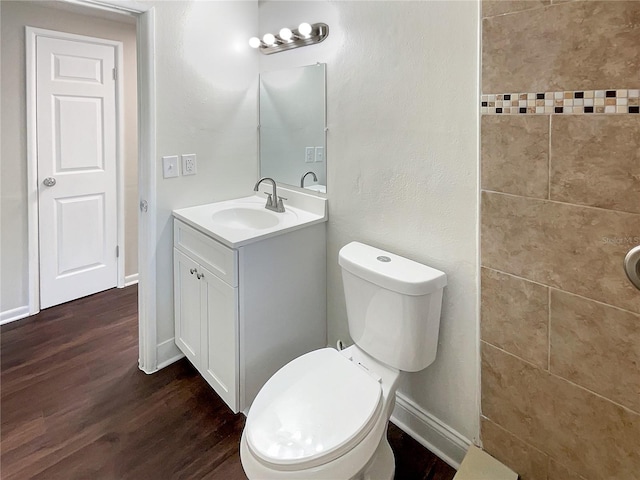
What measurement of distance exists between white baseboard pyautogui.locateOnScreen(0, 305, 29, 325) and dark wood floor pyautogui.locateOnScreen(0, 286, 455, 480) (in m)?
0.13

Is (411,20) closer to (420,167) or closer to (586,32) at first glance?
(420,167)

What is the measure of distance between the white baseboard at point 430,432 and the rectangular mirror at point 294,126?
1.11 meters

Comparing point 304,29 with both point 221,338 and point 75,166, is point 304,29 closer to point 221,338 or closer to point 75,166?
point 221,338

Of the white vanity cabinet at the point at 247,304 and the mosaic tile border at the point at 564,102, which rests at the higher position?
the mosaic tile border at the point at 564,102

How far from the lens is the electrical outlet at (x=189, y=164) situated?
2127 mm

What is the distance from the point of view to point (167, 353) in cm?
224

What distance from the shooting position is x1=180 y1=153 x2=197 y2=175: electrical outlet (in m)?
2.13

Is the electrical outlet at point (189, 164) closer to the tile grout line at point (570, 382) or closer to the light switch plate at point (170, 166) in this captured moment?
the light switch plate at point (170, 166)

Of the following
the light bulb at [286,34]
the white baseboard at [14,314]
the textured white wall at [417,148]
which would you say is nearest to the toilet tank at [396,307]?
the textured white wall at [417,148]

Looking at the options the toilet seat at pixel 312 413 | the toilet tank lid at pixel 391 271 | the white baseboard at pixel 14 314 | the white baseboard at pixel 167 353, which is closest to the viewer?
the toilet seat at pixel 312 413

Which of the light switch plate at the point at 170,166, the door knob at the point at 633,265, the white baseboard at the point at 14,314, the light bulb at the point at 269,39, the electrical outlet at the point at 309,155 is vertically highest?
the light bulb at the point at 269,39

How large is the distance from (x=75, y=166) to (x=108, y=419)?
1.87 m

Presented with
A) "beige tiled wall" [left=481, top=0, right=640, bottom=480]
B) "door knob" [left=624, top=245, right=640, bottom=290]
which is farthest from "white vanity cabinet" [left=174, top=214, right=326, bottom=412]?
"door knob" [left=624, top=245, right=640, bottom=290]

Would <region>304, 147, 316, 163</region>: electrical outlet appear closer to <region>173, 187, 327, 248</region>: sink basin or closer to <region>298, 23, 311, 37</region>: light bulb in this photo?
<region>173, 187, 327, 248</region>: sink basin
